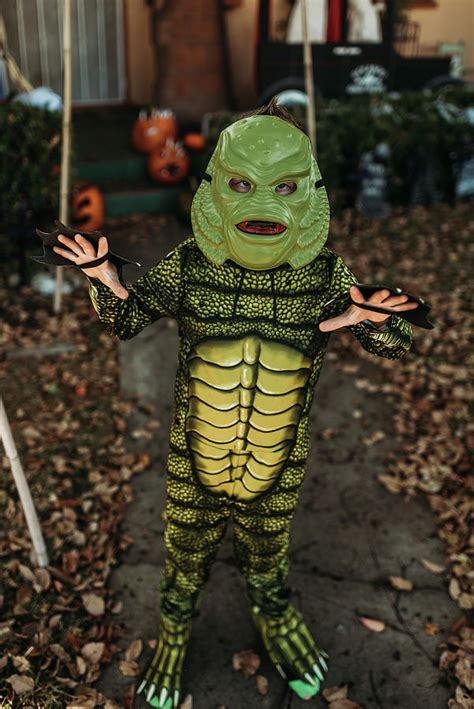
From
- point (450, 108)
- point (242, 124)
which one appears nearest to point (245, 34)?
point (450, 108)

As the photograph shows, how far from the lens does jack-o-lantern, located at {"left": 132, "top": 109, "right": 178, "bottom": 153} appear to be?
784cm

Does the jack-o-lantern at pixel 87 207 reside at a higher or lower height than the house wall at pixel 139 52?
lower

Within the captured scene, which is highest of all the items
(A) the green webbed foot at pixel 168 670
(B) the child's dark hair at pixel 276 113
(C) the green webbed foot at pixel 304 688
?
(B) the child's dark hair at pixel 276 113

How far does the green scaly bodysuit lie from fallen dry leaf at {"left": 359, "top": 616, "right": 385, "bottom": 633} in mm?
922

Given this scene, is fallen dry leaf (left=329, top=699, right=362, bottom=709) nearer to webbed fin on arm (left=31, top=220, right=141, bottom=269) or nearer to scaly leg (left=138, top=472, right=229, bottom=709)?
scaly leg (left=138, top=472, right=229, bottom=709)

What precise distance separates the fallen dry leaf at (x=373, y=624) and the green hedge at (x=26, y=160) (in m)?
4.26

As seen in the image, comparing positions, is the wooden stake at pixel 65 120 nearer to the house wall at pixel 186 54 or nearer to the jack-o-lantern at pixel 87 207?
the jack-o-lantern at pixel 87 207

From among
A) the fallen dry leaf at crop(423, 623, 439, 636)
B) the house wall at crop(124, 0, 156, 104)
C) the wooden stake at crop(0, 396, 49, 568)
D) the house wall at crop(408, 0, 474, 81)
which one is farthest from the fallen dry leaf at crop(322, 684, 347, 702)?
the house wall at crop(408, 0, 474, 81)

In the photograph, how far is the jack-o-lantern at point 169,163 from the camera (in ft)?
24.9

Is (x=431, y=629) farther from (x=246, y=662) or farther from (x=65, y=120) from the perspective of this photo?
(x=65, y=120)

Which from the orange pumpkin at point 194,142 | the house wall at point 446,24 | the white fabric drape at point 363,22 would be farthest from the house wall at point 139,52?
the house wall at point 446,24

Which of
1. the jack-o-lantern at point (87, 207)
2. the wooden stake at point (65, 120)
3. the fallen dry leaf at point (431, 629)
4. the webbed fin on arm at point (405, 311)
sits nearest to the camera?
the webbed fin on arm at point (405, 311)

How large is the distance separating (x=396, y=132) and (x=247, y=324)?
6442 millimetres

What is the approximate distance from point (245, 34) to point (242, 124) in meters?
8.51
